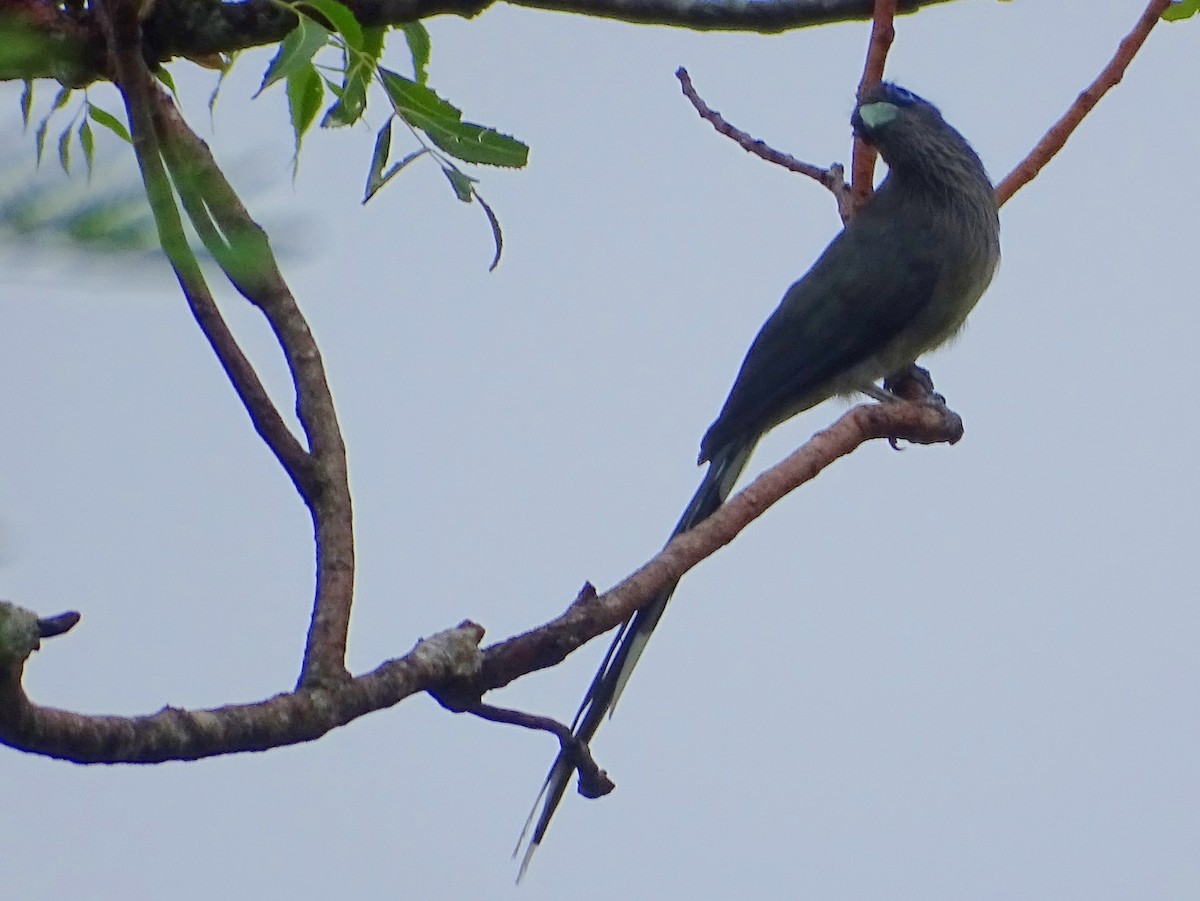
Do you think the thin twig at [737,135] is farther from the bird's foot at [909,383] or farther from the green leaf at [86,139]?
the green leaf at [86,139]

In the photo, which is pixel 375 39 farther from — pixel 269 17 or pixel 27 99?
pixel 27 99

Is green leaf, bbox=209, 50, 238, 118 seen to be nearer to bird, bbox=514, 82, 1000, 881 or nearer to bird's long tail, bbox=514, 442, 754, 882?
bird's long tail, bbox=514, 442, 754, 882

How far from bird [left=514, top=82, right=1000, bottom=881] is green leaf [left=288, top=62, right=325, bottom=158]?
2185 millimetres

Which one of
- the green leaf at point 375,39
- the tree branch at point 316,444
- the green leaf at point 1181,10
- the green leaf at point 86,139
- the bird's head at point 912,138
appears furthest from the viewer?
the bird's head at point 912,138

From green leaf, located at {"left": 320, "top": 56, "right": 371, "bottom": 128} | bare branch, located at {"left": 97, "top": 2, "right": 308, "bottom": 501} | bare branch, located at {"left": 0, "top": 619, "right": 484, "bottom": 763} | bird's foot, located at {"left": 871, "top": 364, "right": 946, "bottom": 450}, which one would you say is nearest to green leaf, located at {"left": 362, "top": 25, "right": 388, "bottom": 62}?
A: green leaf, located at {"left": 320, "top": 56, "right": 371, "bottom": 128}

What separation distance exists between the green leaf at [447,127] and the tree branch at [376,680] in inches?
21.9

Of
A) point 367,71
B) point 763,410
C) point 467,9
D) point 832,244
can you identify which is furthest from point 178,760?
point 832,244

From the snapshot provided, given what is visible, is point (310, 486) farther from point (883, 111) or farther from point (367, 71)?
point (883, 111)

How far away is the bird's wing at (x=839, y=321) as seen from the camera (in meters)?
4.14

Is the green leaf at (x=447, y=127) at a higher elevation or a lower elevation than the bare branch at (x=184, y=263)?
higher

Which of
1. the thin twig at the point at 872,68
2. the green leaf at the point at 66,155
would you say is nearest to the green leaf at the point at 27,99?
the green leaf at the point at 66,155

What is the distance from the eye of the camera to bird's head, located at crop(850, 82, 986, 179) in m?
4.45

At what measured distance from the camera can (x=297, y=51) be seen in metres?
1.69

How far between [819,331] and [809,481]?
226 cm
